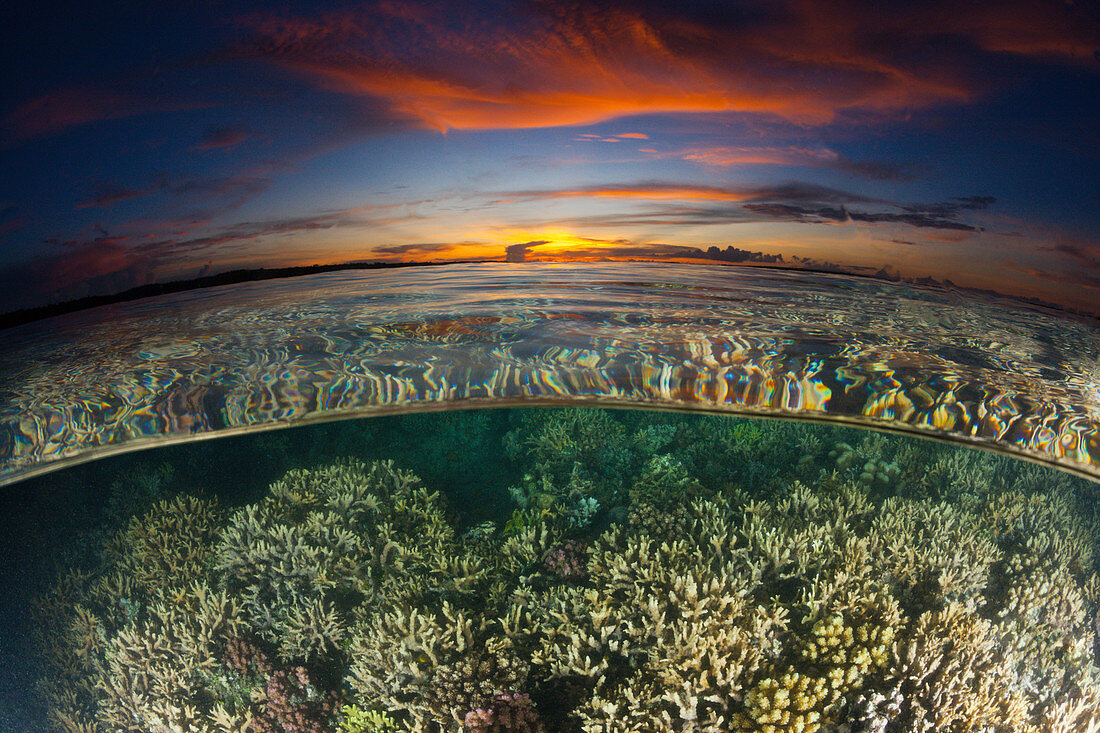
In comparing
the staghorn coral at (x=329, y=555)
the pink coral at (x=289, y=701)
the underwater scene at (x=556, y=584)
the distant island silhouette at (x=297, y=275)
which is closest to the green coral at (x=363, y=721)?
the underwater scene at (x=556, y=584)

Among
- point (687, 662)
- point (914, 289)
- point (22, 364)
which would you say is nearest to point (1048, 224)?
point (914, 289)

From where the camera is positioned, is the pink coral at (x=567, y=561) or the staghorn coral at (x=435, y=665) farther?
the pink coral at (x=567, y=561)

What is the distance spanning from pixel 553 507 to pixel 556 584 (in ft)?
3.33

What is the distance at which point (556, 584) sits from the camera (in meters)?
4.59

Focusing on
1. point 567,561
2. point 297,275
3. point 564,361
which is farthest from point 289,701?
point 297,275

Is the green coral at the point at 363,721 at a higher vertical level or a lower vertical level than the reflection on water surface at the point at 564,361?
lower

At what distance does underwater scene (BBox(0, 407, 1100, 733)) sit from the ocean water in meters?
0.04

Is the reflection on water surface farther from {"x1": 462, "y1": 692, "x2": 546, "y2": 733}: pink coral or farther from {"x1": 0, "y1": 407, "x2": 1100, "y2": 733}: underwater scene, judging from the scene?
{"x1": 462, "y1": 692, "x2": 546, "y2": 733}: pink coral

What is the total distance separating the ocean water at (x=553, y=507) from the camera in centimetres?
409

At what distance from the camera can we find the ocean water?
4094mm

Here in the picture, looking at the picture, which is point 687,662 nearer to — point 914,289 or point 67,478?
point 914,289

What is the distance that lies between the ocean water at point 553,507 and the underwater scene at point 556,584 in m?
0.04

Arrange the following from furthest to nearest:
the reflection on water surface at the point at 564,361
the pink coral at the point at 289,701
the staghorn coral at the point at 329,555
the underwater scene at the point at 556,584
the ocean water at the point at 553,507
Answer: the reflection on water surface at the point at 564,361 → the staghorn coral at the point at 329,555 → the pink coral at the point at 289,701 → the ocean water at the point at 553,507 → the underwater scene at the point at 556,584

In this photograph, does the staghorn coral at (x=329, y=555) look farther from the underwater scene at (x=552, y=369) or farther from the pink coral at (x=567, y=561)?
the pink coral at (x=567, y=561)
